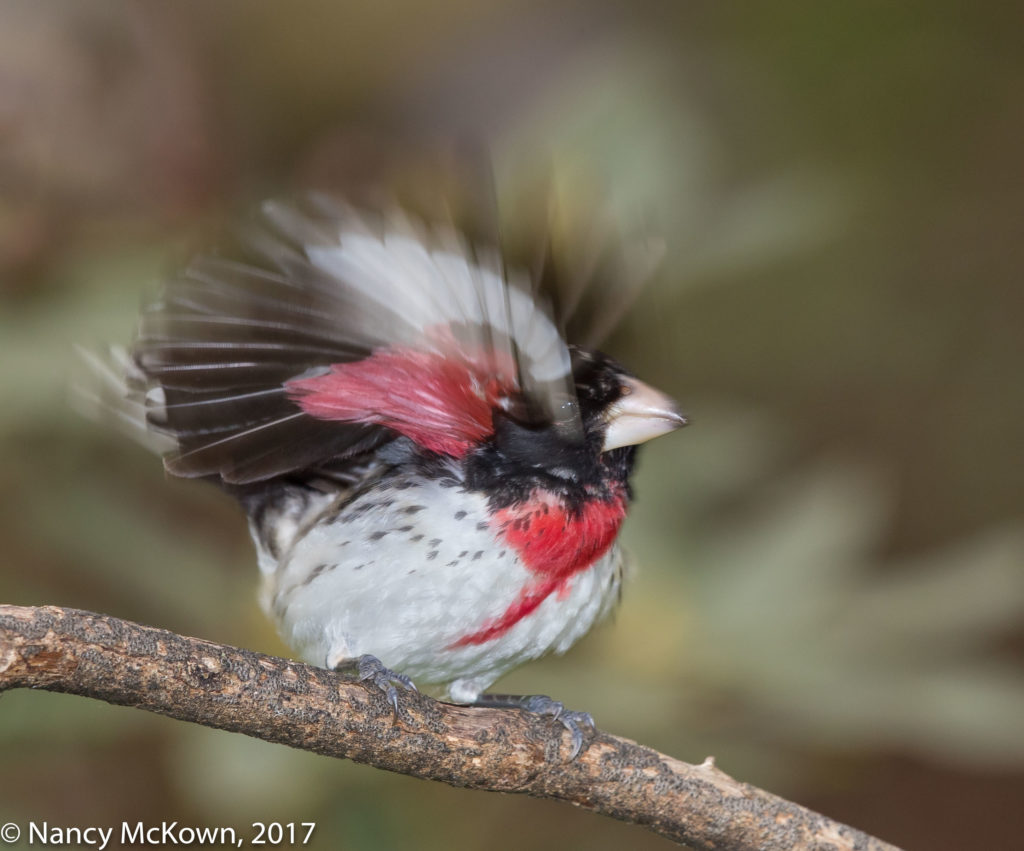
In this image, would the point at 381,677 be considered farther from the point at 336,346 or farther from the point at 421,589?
the point at 336,346

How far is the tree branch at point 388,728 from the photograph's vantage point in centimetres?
143

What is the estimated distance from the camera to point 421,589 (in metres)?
1.98

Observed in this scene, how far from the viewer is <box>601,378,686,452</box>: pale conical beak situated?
6.54 ft

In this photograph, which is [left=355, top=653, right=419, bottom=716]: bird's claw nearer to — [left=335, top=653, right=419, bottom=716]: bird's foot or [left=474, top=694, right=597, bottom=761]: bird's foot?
[left=335, top=653, right=419, bottom=716]: bird's foot

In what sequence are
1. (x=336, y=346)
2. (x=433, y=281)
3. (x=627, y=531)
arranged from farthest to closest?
(x=627, y=531) < (x=336, y=346) < (x=433, y=281)

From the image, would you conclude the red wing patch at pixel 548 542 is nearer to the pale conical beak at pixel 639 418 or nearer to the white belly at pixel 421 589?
the white belly at pixel 421 589

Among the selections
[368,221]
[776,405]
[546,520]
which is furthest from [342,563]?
[776,405]

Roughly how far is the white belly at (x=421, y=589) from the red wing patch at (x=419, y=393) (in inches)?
4.3

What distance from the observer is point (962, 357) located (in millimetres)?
4621

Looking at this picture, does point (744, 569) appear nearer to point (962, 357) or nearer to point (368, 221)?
point (368, 221)

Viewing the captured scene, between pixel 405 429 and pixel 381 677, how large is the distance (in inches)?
16.5
